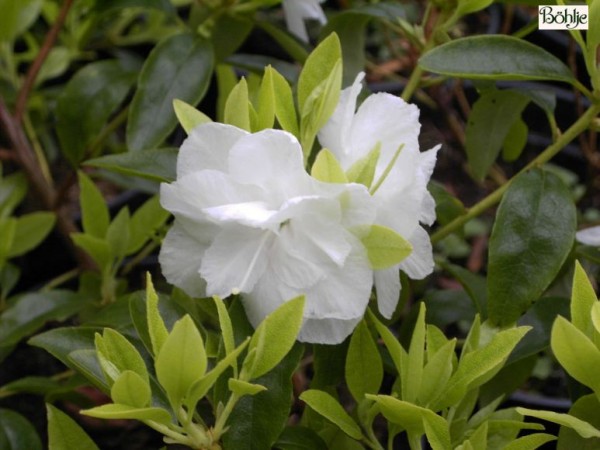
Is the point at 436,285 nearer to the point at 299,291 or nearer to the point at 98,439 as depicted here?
the point at 98,439

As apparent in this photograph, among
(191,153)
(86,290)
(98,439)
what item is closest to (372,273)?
(191,153)

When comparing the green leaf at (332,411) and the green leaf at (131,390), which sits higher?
the green leaf at (131,390)

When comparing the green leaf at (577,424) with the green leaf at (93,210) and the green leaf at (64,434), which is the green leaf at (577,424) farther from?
the green leaf at (93,210)

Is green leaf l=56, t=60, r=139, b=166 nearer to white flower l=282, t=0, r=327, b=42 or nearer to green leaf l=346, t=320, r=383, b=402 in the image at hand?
white flower l=282, t=0, r=327, b=42

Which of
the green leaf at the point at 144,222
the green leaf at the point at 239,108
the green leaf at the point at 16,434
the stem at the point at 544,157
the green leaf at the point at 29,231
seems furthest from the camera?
the green leaf at the point at 29,231

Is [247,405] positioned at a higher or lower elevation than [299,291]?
lower

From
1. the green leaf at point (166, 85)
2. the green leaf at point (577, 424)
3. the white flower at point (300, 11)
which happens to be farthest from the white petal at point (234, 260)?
the white flower at point (300, 11)

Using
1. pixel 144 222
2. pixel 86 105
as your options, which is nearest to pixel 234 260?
pixel 144 222
